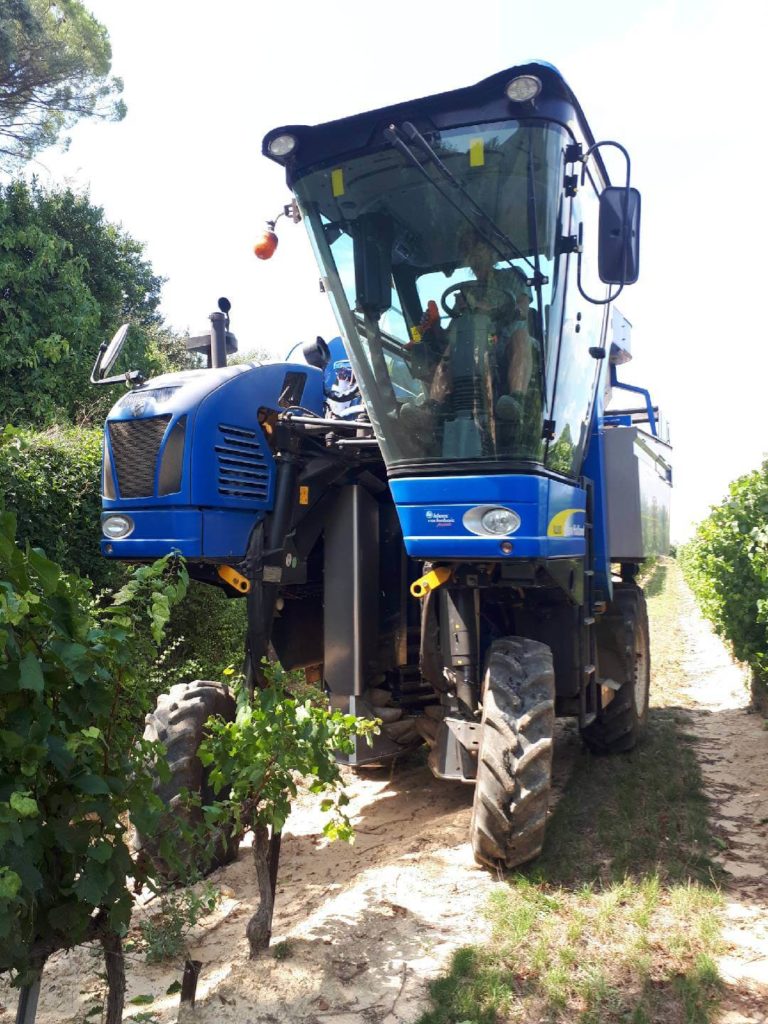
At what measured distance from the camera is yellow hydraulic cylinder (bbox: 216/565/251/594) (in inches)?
169

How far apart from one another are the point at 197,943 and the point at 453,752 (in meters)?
1.30

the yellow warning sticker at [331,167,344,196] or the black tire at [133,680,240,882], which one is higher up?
the yellow warning sticker at [331,167,344,196]

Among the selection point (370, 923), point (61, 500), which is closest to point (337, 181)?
point (370, 923)

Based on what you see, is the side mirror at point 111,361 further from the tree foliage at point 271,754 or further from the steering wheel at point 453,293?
the tree foliage at point 271,754

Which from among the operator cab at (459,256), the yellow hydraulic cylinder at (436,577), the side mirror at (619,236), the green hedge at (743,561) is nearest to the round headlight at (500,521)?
the operator cab at (459,256)

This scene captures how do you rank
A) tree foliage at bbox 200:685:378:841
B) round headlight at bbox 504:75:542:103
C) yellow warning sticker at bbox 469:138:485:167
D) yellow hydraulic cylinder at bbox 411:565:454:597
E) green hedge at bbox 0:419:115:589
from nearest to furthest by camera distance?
tree foliage at bbox 200:685:378:841 → round headlight at bbox 504:75:542:103 → yellow warning sticker at bbox 469:138:485:167 → yellow hydraulic cylinder at bbox 411:565:454:597 → green hedge at bbox 0:419:115:589

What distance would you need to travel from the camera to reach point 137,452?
4211 mm

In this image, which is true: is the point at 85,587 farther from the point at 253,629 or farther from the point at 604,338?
the point at 604,338

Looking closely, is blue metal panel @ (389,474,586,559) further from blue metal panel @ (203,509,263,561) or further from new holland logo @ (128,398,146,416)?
new holland logo @ (128,398,146,416)

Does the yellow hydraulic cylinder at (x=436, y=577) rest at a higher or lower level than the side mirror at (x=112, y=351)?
lower

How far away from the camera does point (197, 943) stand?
3.36m

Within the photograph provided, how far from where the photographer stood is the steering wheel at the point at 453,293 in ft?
12.3

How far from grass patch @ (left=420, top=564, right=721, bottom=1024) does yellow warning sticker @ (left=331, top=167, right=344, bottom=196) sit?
3.07 meters

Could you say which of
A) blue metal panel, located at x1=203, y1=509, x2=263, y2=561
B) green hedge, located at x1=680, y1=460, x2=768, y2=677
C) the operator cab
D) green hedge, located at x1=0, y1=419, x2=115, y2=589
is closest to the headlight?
the operator cab
